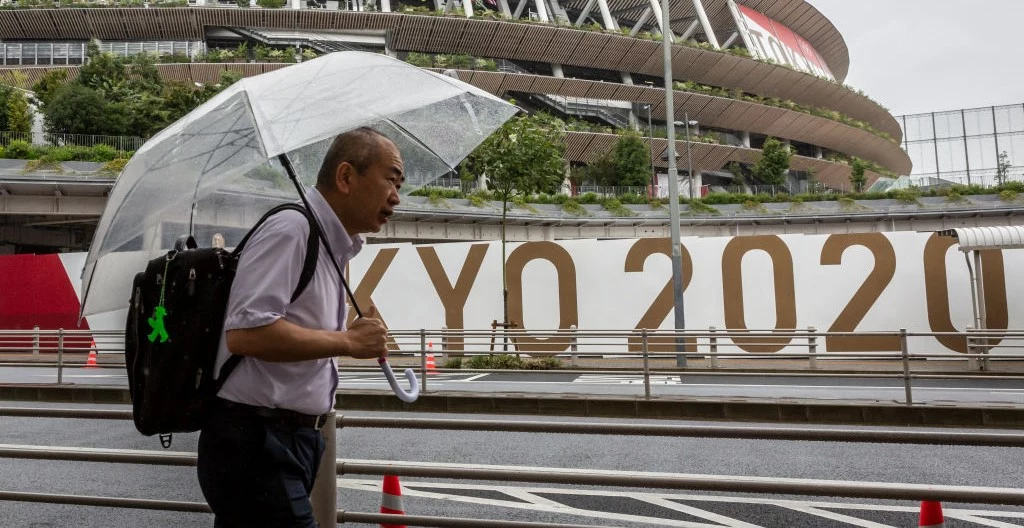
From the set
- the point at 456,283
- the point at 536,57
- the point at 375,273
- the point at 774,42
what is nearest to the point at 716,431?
the point at 456,283

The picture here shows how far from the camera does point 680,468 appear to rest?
24.8ft

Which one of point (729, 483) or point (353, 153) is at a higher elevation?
point (353, 153)

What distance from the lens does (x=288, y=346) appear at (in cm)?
205

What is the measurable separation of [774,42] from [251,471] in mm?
65355

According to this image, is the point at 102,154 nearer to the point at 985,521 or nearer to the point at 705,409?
the point at 705,409

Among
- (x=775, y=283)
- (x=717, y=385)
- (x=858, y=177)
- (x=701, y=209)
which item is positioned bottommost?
(x=717, y=385)

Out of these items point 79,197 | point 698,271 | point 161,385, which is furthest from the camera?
point 79,197

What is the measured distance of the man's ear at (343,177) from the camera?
230 cm

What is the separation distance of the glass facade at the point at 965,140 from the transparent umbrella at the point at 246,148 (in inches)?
3673

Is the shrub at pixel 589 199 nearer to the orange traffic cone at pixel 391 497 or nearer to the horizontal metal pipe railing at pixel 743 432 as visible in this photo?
the orange traffic cone at pixel 391 497

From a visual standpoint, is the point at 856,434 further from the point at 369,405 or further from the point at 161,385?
the point at 369,405

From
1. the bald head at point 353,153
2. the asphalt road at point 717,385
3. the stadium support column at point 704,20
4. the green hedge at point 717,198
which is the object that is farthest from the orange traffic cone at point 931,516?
the stadium support column at point 704,20

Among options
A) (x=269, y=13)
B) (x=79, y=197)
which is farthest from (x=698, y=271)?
(x=269, y=13)

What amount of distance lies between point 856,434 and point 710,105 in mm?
50719
